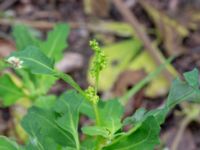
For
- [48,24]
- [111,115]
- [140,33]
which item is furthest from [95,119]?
[48,24]

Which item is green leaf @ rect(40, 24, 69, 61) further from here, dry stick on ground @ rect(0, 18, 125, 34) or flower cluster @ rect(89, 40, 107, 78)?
dry stick on ground @ rect(0, 18, 125, 34)

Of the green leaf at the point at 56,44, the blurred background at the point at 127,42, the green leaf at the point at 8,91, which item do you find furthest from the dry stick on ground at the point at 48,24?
the green leaf at the point at 8,91

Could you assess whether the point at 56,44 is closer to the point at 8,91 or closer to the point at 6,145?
the point at 8,91

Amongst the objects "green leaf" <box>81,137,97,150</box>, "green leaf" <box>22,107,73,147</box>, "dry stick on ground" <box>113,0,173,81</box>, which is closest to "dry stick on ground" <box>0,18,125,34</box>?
"dry stick on ground" <box>113,0,173,81</box>

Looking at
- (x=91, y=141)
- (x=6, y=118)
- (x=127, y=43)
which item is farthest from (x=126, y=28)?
(x=91, y=141)

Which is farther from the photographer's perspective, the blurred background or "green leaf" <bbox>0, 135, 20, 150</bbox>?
the blurred background

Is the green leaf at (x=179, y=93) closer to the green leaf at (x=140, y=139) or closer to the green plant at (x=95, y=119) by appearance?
the green plant at (x=95, y=119)
